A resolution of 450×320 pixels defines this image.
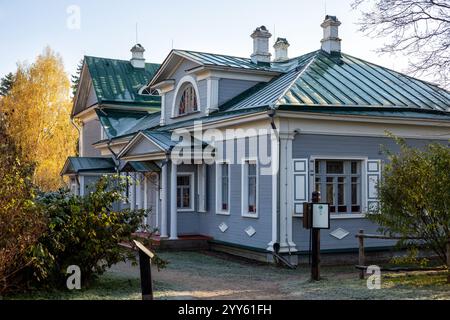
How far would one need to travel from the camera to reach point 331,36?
20.2m

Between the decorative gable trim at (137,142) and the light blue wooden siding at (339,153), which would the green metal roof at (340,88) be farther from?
the decorative gable trim at (137,142)

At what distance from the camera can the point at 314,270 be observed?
11875 millimetres

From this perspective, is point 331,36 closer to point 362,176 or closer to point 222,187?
point 362,176

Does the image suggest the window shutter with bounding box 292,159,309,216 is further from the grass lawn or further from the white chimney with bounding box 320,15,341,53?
the white chimney with bounding box 320,15,341,53

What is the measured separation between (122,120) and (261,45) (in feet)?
33.9

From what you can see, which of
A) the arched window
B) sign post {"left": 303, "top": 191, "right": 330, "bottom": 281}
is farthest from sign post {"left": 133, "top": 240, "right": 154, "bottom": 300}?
the arched window

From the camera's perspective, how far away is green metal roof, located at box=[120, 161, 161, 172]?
18766mm

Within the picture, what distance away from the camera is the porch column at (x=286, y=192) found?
49.0ft

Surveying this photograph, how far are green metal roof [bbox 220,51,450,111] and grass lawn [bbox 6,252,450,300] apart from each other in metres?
4.10

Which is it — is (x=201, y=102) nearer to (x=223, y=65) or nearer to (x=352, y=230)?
(x=223, y=65)

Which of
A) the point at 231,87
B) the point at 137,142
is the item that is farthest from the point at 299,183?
the point at 137,142

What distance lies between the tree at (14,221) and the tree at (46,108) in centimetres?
2496
